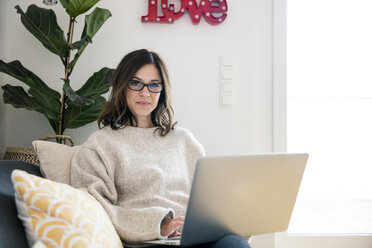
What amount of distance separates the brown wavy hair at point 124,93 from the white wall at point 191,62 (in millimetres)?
569

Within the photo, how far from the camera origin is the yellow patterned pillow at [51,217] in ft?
2.89

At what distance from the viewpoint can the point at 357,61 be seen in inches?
92.7

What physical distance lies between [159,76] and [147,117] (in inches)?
7.6

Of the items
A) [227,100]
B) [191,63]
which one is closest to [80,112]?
[191,63]

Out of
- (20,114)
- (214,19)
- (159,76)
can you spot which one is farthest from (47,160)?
(214,19)

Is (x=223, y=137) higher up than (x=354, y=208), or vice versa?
(x=223, y=137)

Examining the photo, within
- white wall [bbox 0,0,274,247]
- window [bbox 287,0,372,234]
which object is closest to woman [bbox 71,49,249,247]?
white wall [bbox 0,0,274,247]

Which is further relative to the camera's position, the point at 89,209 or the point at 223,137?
the point at 223,137

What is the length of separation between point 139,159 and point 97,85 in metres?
0.61

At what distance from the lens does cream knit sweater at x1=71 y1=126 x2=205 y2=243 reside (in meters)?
1.27

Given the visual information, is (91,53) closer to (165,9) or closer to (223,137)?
(165,9)

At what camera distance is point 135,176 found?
1402 mm

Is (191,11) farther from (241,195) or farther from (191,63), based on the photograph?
(241,195)

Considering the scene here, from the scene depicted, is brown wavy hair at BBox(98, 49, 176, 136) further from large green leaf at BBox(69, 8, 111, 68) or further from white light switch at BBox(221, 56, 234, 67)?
white light switch at BBox(221, 56, 234, 67)
